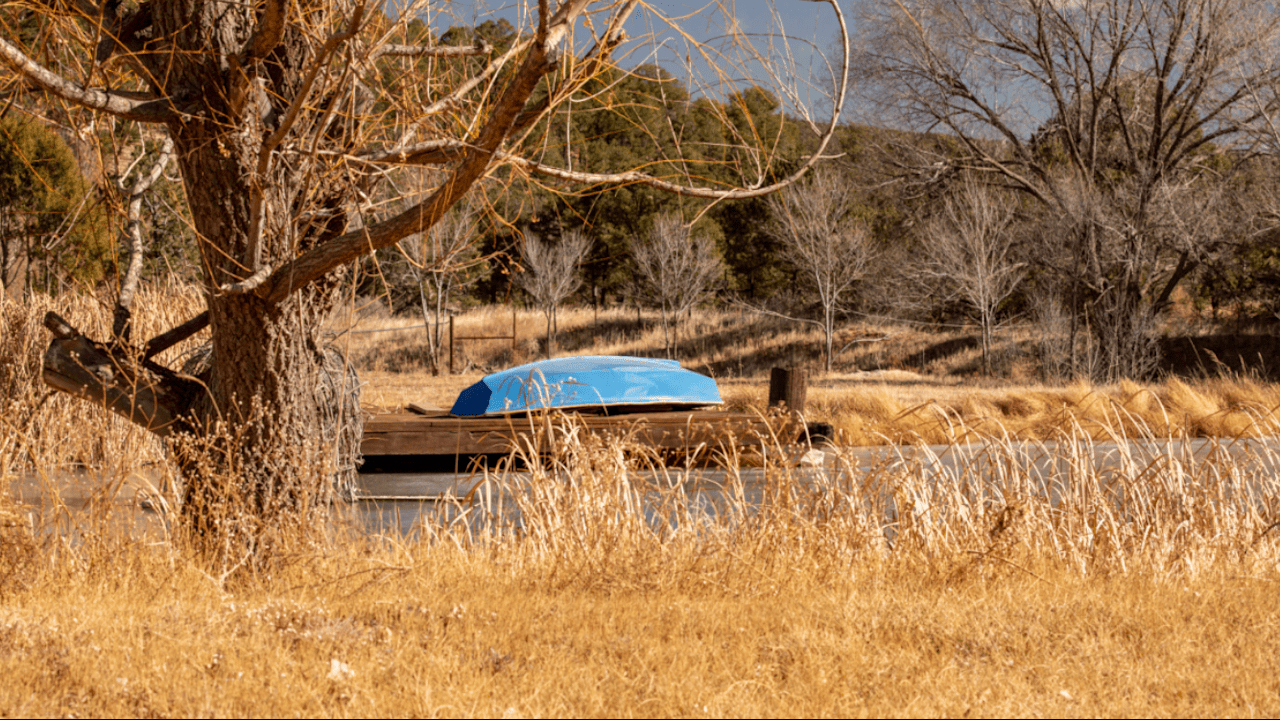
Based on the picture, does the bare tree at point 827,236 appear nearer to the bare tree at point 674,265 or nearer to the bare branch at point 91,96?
the bare tree at point 674,265

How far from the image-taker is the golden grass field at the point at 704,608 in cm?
254

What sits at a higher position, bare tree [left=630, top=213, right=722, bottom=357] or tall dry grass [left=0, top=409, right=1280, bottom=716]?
bare tree [left=630, top=213, right=722, bottom=357]

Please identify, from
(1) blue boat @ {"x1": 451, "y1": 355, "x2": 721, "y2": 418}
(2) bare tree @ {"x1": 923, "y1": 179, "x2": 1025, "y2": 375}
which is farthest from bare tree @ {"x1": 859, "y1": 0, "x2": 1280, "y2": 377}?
(1) blue boat @ {"x1": 451, "y1": 355, "x2": 721, "y2": 418}

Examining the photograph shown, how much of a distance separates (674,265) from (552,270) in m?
3.74

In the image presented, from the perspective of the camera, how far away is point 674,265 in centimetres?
2797

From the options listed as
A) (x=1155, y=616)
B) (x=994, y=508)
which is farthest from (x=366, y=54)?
(x=994, y=508)

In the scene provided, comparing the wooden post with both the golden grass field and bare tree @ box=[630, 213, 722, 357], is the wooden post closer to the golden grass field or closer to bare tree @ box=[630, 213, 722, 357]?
the golden grass field

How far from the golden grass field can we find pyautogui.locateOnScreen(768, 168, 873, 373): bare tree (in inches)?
784

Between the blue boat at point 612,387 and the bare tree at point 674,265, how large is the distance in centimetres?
1709

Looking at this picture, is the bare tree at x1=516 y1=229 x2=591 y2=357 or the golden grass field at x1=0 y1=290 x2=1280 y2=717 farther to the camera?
the bare tree at x1=516 y1=229 x2=591 y2=357

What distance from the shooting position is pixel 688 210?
32.3 metres

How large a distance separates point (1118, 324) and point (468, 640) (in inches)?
727

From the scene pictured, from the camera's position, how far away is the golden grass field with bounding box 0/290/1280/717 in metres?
2.54

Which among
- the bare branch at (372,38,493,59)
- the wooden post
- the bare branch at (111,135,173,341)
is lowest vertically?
the wooden post
